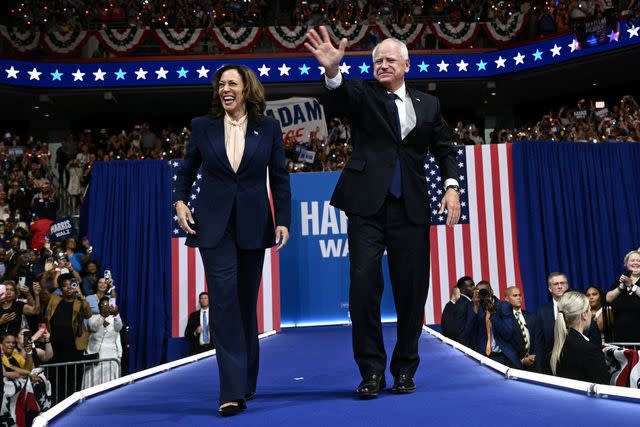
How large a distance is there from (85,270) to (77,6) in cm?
724

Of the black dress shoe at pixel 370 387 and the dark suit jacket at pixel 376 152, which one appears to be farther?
the dark suit jacket at pixel 376 152

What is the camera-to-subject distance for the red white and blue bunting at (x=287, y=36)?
14125 millimetres

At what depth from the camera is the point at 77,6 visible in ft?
47.4

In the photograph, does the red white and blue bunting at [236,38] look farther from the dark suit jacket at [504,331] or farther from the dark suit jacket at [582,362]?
the dark suit jacket at [582,362]

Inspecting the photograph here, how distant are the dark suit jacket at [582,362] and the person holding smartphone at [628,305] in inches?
123

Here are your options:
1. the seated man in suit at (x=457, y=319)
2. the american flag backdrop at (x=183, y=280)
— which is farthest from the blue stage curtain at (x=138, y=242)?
the seated man in suit at (x=457, y=319)

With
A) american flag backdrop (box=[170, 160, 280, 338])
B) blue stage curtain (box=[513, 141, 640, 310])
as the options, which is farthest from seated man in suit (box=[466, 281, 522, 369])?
american flag backdrop (box=[170, 160, 280, 338])

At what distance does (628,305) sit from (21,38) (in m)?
11.6

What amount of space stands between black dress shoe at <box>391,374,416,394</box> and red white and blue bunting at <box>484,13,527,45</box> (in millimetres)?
12628

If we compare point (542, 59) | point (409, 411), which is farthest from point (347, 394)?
point (542, 59)

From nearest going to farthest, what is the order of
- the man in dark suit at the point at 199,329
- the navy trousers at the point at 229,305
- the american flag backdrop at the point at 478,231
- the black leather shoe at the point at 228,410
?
1. the black leather shoe at the point at 228,410
2. the navy trousers at the point at 229,305
3. the man in dark suit at the point at 199,329
4. the american flag backdrop at the point at 478,231

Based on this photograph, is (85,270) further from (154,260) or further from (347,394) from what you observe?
(347,394)

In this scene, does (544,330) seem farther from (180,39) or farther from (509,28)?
(180,39)

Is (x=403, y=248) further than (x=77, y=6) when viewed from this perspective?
No
